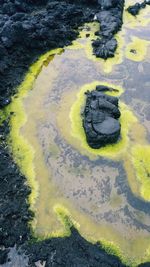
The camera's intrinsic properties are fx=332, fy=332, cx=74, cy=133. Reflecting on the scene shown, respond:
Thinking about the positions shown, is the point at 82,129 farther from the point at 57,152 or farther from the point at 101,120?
the point at 57,152

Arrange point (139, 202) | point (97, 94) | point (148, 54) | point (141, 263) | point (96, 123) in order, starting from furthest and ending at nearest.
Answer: point (148, 54), point (97, 94), point (96, 123), point (139, 202), point (141, 263)

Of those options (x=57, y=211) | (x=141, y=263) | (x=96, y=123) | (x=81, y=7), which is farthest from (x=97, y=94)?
(x=81, y=7)

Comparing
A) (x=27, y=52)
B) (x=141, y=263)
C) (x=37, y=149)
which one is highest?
(x=27, y=52)

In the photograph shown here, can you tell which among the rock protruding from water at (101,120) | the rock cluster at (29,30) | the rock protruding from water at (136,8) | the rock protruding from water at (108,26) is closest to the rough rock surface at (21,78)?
the rock cluster at (29,30)

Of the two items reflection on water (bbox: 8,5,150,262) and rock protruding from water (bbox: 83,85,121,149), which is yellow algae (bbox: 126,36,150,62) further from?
rock protruding from water (bbox: 83,85,121,149)

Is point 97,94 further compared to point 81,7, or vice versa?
point 81,7

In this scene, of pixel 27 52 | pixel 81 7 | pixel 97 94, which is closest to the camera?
pixel 97 94

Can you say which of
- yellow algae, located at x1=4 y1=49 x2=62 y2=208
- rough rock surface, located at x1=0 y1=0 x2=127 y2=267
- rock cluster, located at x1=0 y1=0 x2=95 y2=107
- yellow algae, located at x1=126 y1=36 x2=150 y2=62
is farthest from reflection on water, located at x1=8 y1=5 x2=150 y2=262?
rock cluster, located at x1=0 y1=0 x2=95 y2=107

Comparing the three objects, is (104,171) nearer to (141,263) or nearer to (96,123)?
(96,123)
